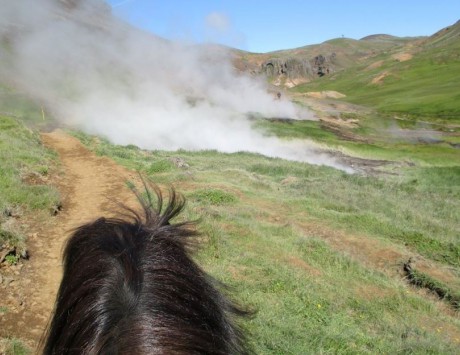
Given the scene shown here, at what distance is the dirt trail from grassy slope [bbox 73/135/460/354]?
6.10ft

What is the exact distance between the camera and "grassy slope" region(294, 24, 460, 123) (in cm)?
7650

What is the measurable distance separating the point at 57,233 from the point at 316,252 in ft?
20.1

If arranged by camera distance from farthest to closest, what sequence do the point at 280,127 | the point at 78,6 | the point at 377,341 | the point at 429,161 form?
the point at 78,6 → the point at 280,127 → the point at 429,161 → the point at 377,341

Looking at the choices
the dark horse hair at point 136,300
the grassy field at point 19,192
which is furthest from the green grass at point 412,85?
the dark horse hair at point 136,300

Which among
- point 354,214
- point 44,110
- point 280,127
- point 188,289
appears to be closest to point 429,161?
point 280,127

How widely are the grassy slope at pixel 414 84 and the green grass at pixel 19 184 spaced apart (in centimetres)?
6359

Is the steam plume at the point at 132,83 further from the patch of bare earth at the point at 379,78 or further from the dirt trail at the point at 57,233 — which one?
the patch of bare earth at the point at 379,78

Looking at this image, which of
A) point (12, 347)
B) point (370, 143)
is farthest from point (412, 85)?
point (12, 347)

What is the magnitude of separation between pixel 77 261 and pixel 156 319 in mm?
778

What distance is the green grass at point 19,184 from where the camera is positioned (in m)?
8.22

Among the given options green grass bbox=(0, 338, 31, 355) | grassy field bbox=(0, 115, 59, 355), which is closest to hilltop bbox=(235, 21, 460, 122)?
grassy field bbox=(0, 115, 59, 355)

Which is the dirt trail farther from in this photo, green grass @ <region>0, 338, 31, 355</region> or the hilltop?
the hilltop

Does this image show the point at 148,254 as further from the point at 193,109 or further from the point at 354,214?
the point at 193,109

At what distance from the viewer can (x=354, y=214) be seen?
14.6 m
